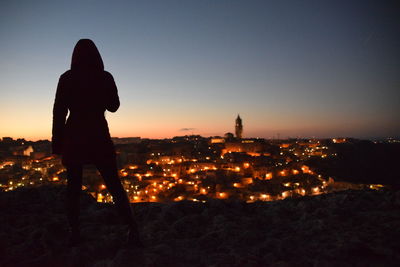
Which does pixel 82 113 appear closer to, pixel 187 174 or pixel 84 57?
pixel 84 57

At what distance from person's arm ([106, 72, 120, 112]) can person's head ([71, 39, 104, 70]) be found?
23 cm

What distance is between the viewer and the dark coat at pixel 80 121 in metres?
2.80

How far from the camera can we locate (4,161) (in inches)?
2844

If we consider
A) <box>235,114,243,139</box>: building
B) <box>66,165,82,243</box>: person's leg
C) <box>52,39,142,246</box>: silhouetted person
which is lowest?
<box>66,165,82,243</box>: person's leg

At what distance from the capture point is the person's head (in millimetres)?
2945

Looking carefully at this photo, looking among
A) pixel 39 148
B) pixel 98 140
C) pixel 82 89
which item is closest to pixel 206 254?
pixel 98 140

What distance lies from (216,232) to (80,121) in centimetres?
226

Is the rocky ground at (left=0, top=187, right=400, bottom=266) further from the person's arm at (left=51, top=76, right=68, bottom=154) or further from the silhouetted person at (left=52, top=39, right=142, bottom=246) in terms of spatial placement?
the person's arm at (left=51, top=76, right=68, bottom=154)

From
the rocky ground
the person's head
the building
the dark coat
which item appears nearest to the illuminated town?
the rocky ground

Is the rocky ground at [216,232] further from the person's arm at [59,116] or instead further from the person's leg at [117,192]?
the person's arm at [59,116]

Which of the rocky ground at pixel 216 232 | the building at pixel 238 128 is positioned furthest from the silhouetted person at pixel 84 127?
the building at pixel 238 128

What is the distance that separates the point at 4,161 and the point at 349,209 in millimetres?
92320

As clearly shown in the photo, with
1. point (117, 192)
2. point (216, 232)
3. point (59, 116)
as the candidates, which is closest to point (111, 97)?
point (59, 116)

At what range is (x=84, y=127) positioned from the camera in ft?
9.25
